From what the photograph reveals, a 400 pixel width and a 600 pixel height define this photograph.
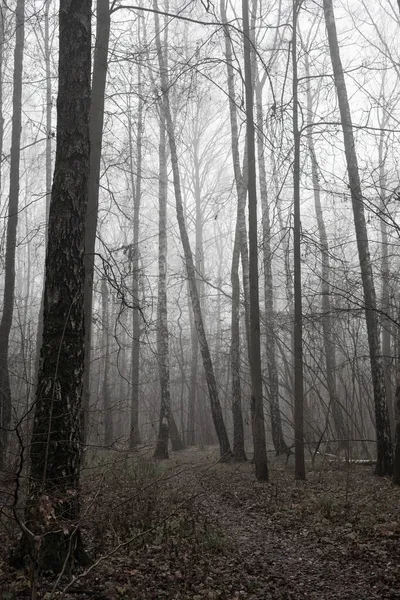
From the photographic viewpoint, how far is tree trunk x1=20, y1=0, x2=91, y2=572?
4.23m

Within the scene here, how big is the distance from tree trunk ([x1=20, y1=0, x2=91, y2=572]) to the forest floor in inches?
9.4

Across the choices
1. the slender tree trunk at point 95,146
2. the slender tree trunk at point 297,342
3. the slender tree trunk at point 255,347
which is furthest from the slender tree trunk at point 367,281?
the slender tree trunk at point 95,146

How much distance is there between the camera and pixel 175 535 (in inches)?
230

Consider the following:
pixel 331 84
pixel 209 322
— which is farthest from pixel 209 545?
pixel 209 322

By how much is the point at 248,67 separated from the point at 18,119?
5.22 meters

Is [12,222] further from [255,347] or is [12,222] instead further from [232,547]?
[232,547]

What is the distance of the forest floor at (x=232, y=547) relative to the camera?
4363 millimetres

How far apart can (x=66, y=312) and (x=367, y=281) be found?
7.20 meters

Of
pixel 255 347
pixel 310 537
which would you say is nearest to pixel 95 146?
pixel 255 347

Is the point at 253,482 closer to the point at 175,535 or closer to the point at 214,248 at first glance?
the point at 175,535

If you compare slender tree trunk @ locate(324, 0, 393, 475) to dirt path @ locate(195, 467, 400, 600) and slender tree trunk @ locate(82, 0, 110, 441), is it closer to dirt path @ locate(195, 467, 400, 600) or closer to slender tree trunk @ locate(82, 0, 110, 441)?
dirt path @ locate(195, 467, 400, 600)

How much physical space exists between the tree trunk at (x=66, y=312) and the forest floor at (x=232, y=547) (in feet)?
0.78

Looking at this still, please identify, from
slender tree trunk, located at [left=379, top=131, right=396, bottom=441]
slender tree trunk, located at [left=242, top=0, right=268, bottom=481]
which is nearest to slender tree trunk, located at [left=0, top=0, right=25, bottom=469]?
slender tree trunk, located at [left=242, top=0, right=268, bottom=481]

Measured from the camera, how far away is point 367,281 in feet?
33.3
